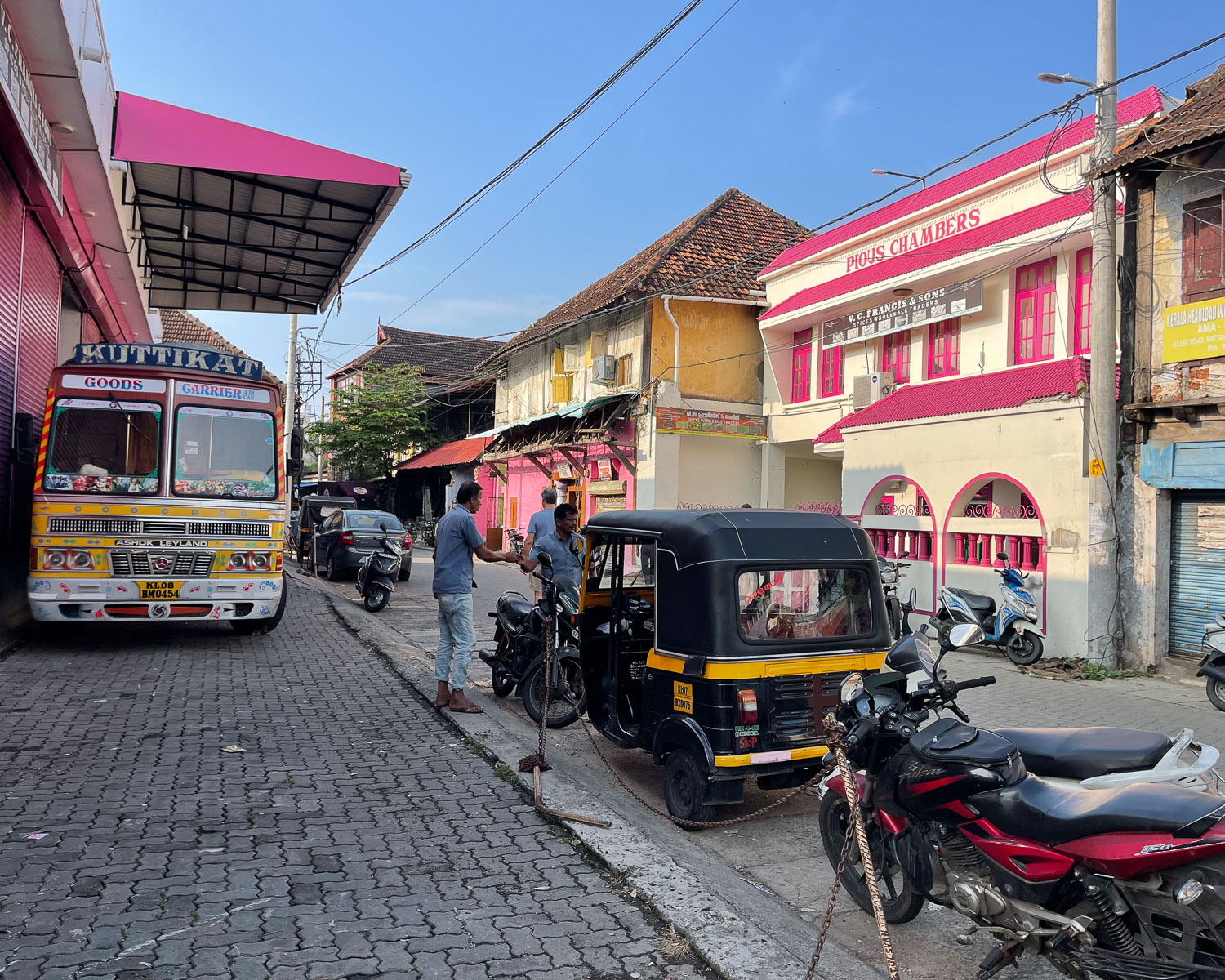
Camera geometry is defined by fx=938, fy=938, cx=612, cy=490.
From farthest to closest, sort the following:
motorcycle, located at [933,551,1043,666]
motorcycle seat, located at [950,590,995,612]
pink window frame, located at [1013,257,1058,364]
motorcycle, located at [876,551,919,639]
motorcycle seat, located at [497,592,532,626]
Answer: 1. pink window frame, located at [1013,257,1058,364]
2. motorcycle, located at [876,551,919,639]
3. motorcycle seat, located at [950,590,995,612]
4. motorcycle, located at [933,551,1043,666]
5. motorcycle seat, located at [497,592,532,626]

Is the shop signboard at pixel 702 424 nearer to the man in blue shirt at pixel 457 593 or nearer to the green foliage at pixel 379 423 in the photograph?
the man in blue shirt at pixel 457 593

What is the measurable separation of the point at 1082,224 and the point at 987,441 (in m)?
2.96

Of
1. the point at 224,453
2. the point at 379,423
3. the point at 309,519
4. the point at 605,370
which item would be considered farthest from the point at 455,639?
the point at 379,423

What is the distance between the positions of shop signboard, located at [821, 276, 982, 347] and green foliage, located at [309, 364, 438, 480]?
24.0 meters

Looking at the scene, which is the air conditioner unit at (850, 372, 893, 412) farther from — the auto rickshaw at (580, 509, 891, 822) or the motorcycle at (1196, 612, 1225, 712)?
the auto rickshaw at (580, 509, 891, 822)

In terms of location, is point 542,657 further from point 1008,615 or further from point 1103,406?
point 1103,406

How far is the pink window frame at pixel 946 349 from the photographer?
14930mm

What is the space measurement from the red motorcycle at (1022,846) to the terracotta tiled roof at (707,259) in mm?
16700

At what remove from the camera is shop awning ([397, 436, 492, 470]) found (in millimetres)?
32062

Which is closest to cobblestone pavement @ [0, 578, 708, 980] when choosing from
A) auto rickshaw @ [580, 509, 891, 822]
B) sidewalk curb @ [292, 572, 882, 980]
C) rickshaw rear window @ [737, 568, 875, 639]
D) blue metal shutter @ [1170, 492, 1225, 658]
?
sidewalk curb @ [292, 572, 882, 980]

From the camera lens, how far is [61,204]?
11391mm

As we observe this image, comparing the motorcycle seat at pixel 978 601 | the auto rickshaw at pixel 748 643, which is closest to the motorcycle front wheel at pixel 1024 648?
the motorcycle seat at pixel 978 601

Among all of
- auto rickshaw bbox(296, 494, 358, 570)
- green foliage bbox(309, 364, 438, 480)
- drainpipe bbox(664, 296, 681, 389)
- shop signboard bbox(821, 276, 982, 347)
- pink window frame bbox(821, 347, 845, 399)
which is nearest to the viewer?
shop signboard bbox(821, 276, 982, 347)

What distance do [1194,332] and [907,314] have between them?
19.6 feet
